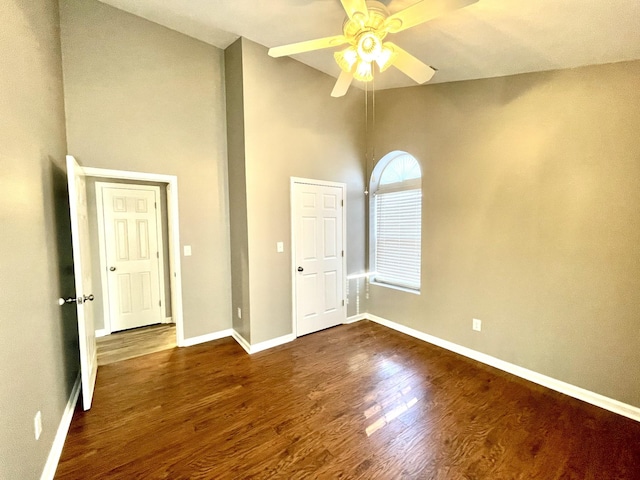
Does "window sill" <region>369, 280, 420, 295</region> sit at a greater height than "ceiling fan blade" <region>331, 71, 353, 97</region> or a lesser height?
lesser

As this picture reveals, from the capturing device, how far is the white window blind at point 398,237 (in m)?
3.71

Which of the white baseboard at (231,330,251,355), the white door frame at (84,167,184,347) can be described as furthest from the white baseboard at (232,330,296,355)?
the white door frame at (84,167,184,347)

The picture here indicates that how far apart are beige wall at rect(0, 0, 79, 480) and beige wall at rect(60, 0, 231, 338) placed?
0.34 metres

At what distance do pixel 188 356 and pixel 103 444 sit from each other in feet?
4.10

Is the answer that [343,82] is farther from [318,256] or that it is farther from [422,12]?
[318,256]

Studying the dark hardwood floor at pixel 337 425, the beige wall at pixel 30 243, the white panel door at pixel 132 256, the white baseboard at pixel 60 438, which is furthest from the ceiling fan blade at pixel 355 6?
the white panel door at pixel 132 256

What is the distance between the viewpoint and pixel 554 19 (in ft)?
6.15

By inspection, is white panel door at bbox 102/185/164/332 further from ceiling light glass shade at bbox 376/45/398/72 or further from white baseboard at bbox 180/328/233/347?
ceiling light glass shade at bbox 376/45/398/72

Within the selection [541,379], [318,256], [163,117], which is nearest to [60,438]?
[318,256]

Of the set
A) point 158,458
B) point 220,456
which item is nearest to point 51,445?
point 158,458

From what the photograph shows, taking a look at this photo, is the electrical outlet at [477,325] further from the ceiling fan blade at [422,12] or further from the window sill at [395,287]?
the ceiling fan blade at [422,12]

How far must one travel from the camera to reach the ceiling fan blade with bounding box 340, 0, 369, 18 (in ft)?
4.99

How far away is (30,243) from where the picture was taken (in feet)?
5.41

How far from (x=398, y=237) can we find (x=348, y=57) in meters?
2.57
